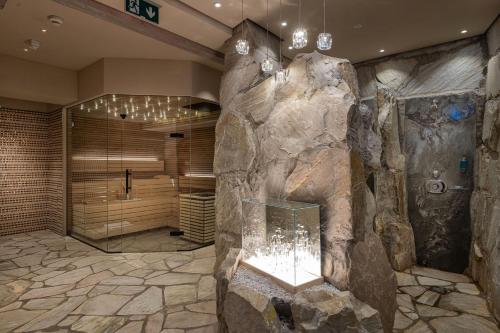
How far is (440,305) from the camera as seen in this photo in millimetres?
3838

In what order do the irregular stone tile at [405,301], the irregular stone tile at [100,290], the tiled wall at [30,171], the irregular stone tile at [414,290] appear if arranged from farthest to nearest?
the tiled wall at [30,171], the irregular stone tile at [414,290], the irregular stone tile at [100,290], the irregular stone tile at [405,301]

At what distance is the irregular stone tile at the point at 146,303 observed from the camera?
3584 millimetres

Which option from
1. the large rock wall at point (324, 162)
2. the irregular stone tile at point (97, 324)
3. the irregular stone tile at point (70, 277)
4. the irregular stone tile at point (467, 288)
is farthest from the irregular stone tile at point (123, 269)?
the irregular stone tile at point (467, 288)

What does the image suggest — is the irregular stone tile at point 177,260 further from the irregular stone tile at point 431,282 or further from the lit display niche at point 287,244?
the irregular stone tile at point 431,282

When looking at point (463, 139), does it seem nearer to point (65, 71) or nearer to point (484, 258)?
→ point (484, 258)

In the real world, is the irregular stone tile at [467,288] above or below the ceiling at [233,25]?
below

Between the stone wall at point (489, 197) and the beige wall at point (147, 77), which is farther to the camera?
the beige wall at point (147, 77)

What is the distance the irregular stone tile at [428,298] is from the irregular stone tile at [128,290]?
404cm

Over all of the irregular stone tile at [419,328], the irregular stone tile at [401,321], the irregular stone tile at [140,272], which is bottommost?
the irregular stone tile at [419,328]

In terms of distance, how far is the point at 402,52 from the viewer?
5.80m

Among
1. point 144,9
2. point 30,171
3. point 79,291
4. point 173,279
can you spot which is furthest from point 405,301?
point 30,171

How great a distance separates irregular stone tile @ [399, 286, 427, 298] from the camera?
417cm

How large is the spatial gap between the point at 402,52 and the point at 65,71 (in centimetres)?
753

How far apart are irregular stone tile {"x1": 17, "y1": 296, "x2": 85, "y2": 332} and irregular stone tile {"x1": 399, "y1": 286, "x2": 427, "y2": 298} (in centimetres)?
471
